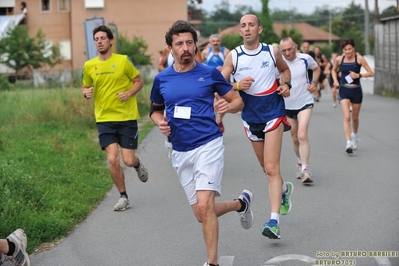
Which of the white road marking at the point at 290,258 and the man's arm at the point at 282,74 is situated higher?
the man's arm at the point at 282,74

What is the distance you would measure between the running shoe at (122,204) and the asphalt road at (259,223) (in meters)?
0.09

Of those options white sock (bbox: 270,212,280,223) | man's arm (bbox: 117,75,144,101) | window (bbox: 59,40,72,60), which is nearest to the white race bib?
white sock (bbox: 270,212,280,223)

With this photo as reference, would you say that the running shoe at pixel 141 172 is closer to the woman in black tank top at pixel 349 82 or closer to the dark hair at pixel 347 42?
the woman in black tank top at pixel 349 82

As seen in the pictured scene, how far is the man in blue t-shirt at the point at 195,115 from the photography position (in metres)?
6.29

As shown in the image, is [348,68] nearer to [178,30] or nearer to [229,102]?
[229,102]

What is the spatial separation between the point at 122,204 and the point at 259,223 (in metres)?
1.84

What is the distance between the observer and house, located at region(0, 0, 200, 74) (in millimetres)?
69750

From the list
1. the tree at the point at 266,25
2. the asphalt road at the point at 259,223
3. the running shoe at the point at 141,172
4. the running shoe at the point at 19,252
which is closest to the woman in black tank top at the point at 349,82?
the asphalt road at the point at 259,223

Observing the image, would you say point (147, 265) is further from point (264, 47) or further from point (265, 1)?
point (265, 1)

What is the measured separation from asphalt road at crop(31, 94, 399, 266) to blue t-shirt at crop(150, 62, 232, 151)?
1.11 m

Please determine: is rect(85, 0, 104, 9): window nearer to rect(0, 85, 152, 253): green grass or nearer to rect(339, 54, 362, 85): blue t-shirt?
rect(0, 85, 152, 253): green grass

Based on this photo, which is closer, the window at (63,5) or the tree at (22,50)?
the tree at (22,50)

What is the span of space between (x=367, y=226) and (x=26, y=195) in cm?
383

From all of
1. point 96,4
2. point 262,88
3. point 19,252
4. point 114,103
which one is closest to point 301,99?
point 114,103
